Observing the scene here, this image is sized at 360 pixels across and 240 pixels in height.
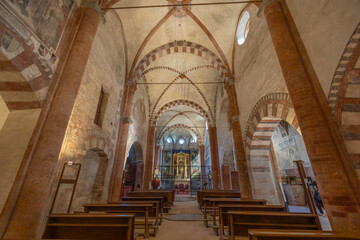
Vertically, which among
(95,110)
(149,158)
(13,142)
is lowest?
(13,142)

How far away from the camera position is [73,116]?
4.69 m

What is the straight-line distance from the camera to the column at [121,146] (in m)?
6.94

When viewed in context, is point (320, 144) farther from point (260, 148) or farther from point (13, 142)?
point (13, 142)

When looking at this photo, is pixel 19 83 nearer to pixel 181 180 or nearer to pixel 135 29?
pixel 135 29

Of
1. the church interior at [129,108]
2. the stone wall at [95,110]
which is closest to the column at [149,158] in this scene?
the church interior at [129,108]

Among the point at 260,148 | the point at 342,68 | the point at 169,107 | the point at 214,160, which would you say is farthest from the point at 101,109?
the point at 214,160

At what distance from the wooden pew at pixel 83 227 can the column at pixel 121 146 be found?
4.36 m

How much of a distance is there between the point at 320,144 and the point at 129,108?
25.8ft

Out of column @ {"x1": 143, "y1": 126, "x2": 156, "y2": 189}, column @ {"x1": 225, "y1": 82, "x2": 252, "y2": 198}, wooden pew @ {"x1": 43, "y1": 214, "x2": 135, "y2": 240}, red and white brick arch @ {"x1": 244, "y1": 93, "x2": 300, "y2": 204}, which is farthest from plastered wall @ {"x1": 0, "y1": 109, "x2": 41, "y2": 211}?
column @ {"x1": 143, "y1": 126, "x2": 156, "y2": 189}

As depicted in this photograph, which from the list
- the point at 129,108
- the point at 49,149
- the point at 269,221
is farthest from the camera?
the point at 129,108

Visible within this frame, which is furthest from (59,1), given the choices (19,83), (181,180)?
(181,180)

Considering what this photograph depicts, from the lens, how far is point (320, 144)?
121 inches

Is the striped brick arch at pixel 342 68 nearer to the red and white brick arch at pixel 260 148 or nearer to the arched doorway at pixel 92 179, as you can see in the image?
the red and white brick arch at pixel 260 148

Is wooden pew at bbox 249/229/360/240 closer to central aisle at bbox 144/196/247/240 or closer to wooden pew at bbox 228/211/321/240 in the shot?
wooden pew at bbox 228/211/321/240
